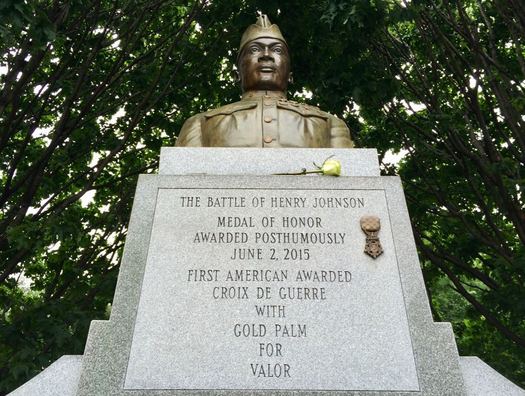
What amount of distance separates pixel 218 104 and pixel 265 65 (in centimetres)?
460

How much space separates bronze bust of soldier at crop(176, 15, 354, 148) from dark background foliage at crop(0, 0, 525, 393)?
115cm

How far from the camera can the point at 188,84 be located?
34.8ft

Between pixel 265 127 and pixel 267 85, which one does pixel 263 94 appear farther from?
pixel 265 127

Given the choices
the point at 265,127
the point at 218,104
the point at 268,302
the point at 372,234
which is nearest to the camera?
the point at 268,302

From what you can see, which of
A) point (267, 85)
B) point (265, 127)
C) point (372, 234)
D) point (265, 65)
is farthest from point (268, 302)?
point (265, 65)

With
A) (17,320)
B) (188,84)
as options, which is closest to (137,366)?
(17,320)

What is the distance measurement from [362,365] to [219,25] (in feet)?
28.2

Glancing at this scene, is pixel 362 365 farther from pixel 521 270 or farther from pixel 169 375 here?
pixel 521 270

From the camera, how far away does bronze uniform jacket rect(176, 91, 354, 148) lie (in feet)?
19.0

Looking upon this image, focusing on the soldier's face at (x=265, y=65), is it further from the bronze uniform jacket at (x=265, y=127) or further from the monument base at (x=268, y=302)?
the monument base at (x=268, y=302)

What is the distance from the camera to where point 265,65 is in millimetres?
6766

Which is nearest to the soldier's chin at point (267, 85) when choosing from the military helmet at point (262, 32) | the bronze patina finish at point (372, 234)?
the military helmet at point (262, 32)

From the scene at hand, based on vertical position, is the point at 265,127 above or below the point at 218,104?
below

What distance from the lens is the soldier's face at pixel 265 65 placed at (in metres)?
6.73
